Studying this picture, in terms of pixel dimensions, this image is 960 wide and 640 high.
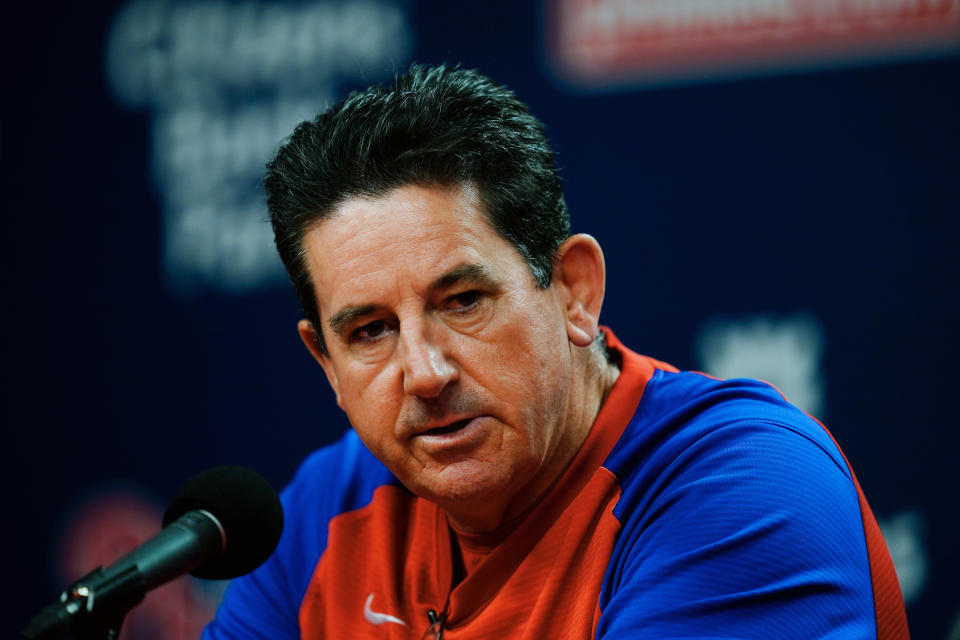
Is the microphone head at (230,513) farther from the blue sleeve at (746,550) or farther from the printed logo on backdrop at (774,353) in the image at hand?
the printed logo on backdrop at (774,353)

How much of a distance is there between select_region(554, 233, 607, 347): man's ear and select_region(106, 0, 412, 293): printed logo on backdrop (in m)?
1.47

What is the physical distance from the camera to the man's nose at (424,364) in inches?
54.7

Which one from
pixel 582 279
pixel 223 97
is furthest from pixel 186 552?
pixel 223 97

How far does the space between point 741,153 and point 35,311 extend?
2360mm

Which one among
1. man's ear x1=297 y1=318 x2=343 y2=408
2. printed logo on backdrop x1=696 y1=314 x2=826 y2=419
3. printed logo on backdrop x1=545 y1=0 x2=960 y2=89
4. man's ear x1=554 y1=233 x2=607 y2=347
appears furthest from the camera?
printed logo on backdrop x1=696 y1=314 x2=826 y2=419

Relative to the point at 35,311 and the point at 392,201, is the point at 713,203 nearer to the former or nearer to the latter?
the point at 392,201

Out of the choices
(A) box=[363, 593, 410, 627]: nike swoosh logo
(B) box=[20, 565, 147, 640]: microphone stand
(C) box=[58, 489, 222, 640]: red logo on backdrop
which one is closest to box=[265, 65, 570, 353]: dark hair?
(A) box=[363, 593, 410, 627]: nike swoosh logo

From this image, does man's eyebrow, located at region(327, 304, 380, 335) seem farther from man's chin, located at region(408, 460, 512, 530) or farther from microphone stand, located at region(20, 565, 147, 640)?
microphone stand, located at region(20, 565, 147, 640)

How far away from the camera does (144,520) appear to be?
10.3ft

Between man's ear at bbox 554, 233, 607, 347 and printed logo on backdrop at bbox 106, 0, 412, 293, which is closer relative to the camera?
man's ear at bbox 554, 233, 607, 347

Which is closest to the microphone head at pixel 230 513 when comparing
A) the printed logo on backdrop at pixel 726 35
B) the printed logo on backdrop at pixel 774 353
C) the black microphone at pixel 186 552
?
the black microphone at pixel 186 552

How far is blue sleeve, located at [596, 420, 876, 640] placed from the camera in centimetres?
117

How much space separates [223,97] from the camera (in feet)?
9.91

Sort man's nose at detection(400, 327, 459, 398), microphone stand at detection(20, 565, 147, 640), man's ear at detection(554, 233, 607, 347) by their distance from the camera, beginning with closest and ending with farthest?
microphone stand at detection(20, 565, 147, 640) < man's nose at detection(400, 327, 459, 398) < man's ear at detection(554, 233, 607, 347)
